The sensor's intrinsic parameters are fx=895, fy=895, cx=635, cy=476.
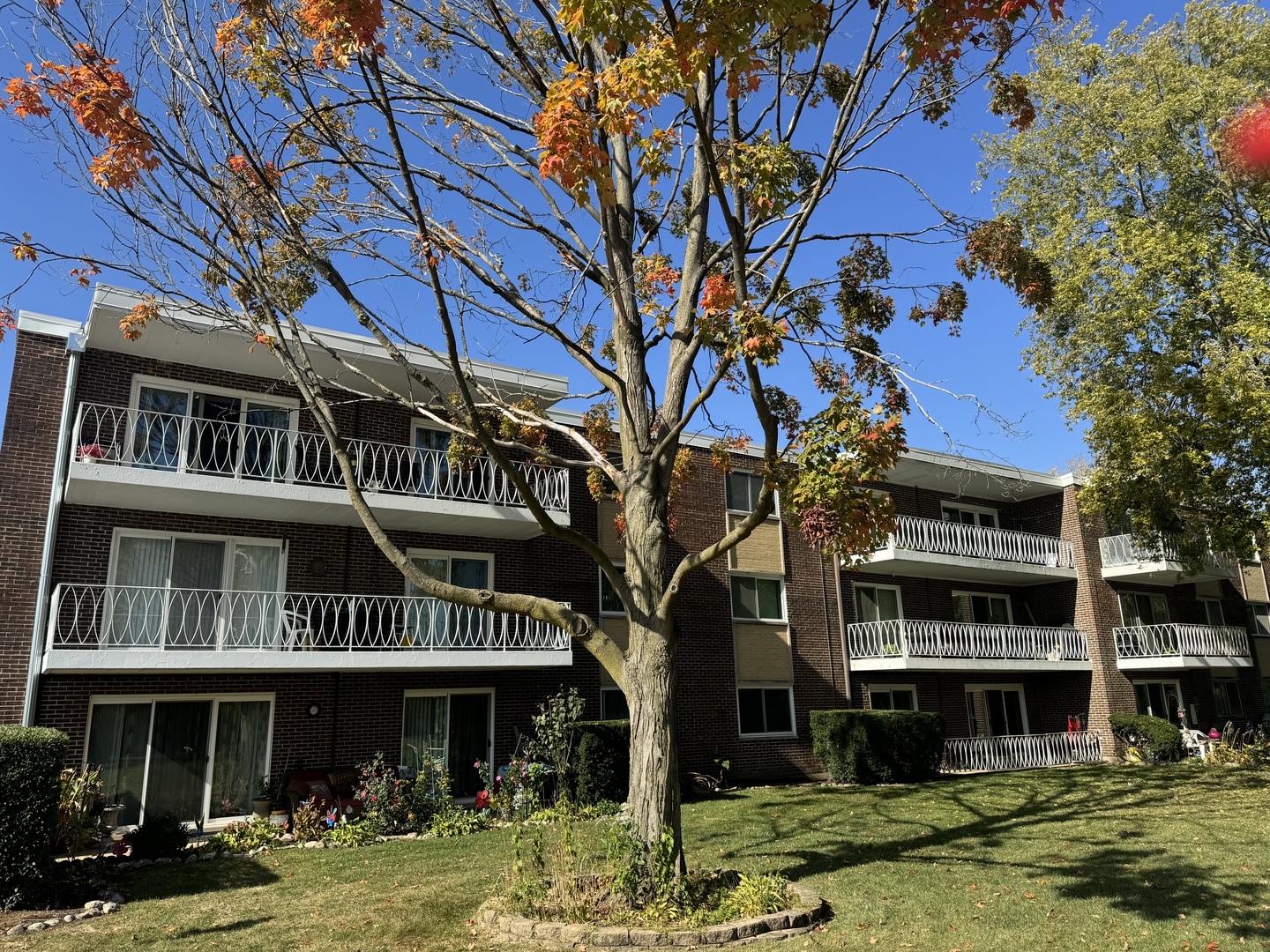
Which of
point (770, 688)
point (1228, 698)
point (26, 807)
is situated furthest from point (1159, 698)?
point (26, 807)

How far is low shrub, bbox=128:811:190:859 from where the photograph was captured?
441 inches

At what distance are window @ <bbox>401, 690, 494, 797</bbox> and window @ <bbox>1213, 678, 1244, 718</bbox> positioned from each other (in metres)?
24.0

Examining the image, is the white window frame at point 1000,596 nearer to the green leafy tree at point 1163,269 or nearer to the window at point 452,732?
the green leafy tree at point 1163,269

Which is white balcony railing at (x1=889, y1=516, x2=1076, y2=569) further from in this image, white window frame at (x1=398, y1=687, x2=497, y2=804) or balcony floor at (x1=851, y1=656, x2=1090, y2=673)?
white window frame at (x1=398, y1=687, x2=497, y2=804)

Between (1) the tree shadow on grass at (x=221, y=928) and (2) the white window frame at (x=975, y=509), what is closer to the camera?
(1) the tree shadow on grass at (x=221, y=928)

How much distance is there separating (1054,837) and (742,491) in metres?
11.7

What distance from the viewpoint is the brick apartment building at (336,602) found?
13.5 metres

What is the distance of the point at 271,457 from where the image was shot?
14.5 m

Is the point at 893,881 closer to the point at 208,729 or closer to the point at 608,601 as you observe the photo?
the point at 608,601

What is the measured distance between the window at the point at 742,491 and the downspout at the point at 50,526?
13.5 metres

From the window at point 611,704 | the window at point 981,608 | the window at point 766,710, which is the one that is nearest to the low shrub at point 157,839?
the window at point 611,704

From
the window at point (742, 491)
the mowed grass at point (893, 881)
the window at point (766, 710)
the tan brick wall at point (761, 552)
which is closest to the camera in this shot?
the mowed grass at point (893, 881)

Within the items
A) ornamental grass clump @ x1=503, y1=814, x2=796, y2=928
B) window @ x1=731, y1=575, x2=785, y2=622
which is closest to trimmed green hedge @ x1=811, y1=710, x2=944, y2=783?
window @ x1=731, y1=575, x2=785, y2=622

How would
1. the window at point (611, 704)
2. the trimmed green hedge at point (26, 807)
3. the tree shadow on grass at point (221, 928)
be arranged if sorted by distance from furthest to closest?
the window at point (611, 704)
the trimmed green hedge at point (26, 807)
the tree shadow on grass at point (221, 928)
